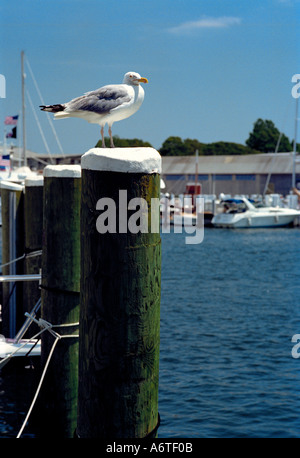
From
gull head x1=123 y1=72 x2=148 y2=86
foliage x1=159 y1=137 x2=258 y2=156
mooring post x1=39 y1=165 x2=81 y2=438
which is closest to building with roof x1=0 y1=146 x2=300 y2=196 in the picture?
foliage x1=159 y1=137 x2=258 y2=156

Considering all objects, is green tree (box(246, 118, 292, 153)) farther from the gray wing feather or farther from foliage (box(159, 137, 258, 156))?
the gray wing feather

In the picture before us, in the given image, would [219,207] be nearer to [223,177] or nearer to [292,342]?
[223,177]

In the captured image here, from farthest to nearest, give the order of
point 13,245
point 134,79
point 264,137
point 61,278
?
point 264,137 → point 13,245 → point 61,278 → point 134,79

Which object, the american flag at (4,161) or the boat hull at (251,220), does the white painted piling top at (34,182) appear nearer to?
the american flag at (4,161)

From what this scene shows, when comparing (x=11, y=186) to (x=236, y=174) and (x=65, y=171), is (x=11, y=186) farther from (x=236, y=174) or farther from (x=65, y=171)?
(x=236, y=174)

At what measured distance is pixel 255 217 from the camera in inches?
2336

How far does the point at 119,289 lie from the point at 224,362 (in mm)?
10984

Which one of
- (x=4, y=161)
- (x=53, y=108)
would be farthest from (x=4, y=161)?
(x=53, y=108)

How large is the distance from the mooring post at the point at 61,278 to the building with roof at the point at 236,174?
3309 inches

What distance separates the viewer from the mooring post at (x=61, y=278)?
6117 millimetres

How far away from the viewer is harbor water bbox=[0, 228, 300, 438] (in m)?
10.6

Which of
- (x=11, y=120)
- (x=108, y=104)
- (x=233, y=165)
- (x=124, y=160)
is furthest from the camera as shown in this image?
(x=233, y=165)
